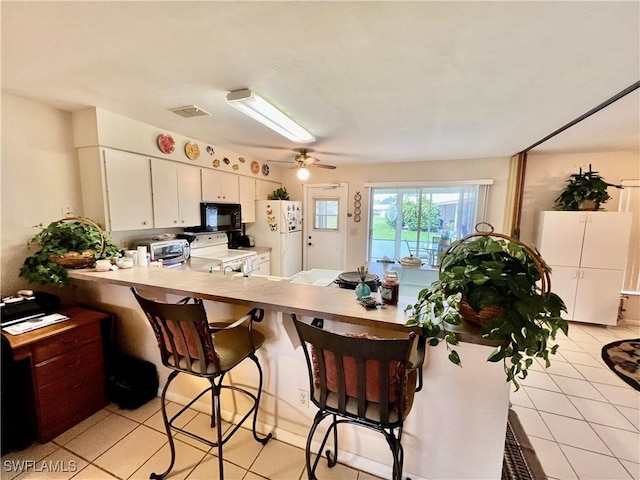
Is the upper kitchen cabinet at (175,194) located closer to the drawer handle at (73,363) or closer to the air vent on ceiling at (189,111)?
the air vent on ceiling at (189,111)

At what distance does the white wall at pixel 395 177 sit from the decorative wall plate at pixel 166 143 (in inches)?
102

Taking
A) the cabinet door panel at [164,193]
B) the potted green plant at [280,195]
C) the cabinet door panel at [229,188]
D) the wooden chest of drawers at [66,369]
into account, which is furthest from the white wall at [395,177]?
the wooden chest of drawers at [66,369]

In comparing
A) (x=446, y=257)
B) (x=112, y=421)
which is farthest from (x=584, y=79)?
(x=112, y=421)

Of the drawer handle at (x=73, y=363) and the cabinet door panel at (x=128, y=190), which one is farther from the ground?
the cabinet door panel at (x=128, y=190)

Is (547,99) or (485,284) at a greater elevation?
(547,99)

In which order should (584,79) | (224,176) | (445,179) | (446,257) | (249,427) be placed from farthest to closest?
(445,179) < (224,176) < (249,427) < (584,79) < (446,257)

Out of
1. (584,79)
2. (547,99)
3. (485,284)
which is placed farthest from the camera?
(547,99)

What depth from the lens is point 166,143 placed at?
3.03m

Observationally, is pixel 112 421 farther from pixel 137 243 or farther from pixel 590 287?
pixel 590 287

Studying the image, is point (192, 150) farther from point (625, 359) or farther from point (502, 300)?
point (625, 359)

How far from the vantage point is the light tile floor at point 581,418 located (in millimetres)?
1693

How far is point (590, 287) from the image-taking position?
143 inches

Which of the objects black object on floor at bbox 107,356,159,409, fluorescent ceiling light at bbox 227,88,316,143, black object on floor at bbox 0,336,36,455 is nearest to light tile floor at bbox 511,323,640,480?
black object on floor at bbox 107,356,159,409

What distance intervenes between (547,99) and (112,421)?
13.3 ft
